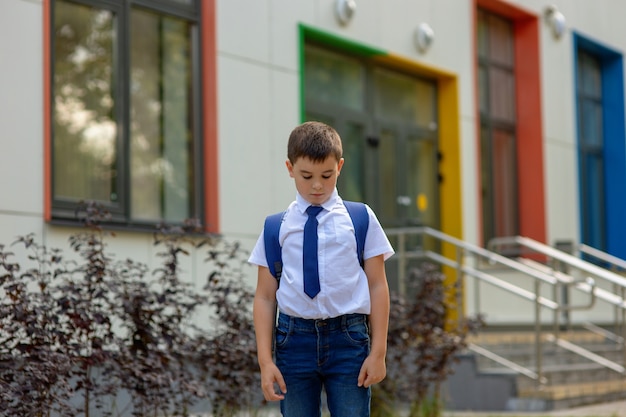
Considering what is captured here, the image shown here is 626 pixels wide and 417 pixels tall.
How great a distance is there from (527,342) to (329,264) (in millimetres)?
8583

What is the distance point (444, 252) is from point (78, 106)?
5152 mm

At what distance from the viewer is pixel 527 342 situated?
1248cm

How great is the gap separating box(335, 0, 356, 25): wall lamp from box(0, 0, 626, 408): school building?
30 millimetres

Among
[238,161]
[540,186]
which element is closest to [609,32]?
[540,186]

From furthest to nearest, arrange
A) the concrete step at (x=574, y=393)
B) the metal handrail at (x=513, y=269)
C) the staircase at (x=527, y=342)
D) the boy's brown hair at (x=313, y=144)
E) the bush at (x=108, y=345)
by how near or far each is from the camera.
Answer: the metal handrail at (x=513, y=269), the staircase at (x=527, y=342), the concrete step at (x=574, y=393), the bush at (x=108, y=345), the boy's brown hair at (x=313, y=144)

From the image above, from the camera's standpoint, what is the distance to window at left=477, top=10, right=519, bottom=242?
15094 millimetres

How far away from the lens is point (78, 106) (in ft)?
30.2

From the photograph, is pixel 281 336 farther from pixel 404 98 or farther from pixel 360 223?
pixel 404 98

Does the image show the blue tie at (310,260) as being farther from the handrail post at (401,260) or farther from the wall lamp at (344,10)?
the wall lamp at (344,10)

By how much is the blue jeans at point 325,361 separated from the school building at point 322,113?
14.7 ft

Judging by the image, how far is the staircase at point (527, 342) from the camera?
10898 millimetres

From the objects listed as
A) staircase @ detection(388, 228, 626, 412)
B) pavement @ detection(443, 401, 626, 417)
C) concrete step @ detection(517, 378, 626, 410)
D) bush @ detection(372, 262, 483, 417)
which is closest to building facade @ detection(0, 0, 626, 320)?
staircase @ detection(388, 228, 626, 412)

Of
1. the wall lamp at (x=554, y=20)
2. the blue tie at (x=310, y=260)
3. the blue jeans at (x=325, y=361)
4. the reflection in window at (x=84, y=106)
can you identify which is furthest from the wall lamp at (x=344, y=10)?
the blue jeans at (x=325, y=361)

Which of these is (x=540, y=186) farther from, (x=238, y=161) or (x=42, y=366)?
(x=42, y=366)
